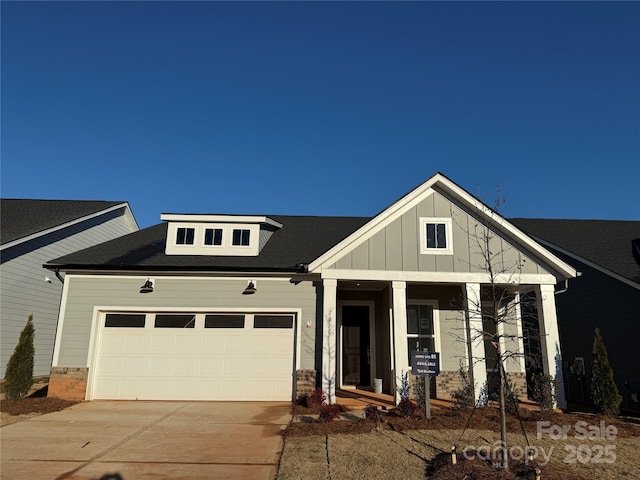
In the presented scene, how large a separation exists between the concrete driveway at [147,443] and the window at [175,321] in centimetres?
224

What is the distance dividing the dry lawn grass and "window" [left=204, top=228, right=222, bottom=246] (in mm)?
7442

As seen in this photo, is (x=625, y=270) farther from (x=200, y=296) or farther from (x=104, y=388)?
(x=104, y=388)

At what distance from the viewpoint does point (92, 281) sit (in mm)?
12156

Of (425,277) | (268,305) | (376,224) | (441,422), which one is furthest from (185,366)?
(425,277)

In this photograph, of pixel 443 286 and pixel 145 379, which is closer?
pixel 145 379

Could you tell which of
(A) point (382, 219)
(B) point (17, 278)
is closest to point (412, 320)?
(A) point (382, 219)

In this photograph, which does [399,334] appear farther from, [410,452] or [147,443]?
[147,443]

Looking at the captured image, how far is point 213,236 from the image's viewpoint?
13.6m

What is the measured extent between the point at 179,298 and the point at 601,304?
12.8m

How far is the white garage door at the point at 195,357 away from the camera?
1158cm

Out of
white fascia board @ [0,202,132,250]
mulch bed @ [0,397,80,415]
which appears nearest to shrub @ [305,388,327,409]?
mulch bed @ [0,397,80,415]

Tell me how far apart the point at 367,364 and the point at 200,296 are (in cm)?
601

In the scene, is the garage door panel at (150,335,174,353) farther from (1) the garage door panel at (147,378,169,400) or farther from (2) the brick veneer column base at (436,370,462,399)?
(2) the brick veneer column base at (436,370,462,399)

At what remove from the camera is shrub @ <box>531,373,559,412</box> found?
9773mm
